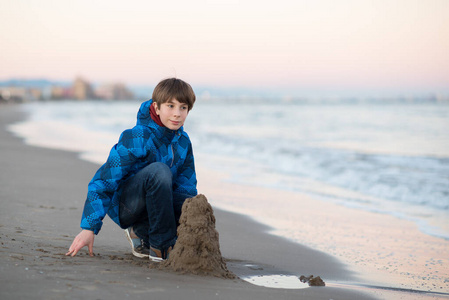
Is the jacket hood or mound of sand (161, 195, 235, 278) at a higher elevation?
the jacket hood

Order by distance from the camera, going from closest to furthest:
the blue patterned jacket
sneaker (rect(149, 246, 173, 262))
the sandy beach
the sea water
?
1. the sandy beach
2. the blue patterned jacket
3. sneaker (rect(149, 246, 173, 262))
4. the sea water

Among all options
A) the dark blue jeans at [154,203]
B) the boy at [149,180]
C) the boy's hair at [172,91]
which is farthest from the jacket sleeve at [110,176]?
the boy's hair at [172,91]

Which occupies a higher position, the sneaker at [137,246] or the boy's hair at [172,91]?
the boy's hair at [172,91]

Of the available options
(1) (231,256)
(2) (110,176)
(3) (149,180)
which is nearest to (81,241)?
(2) (110,176)

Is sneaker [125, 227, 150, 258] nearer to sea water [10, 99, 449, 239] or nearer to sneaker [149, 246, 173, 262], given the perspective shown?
sneaker [149, 246, 173, 262]

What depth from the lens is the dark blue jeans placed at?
3.25m

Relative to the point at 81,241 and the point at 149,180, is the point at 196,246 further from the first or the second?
the point at 81,241

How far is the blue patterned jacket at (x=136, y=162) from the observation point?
3179 millimetres

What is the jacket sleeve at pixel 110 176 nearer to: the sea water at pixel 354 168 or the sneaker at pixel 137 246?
the sneaker at pixel 137 246

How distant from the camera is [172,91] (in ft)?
11.0

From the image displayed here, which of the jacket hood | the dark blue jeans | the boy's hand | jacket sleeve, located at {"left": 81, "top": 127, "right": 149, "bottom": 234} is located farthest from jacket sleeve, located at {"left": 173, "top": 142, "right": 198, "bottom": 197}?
the boy's hand

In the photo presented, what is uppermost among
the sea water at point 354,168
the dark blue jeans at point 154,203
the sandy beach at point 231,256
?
the sea water at point 354,168

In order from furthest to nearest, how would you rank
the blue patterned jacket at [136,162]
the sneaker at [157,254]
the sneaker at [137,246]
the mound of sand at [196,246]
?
the sneaker at [137,246] → the sneaker at [157,254] → the blue patterned jacket at [136,162] → the mound of sand at [196,246]

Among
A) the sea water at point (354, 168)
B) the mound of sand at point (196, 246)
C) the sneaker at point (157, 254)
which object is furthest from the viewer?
the sea water at point (354, 168)
